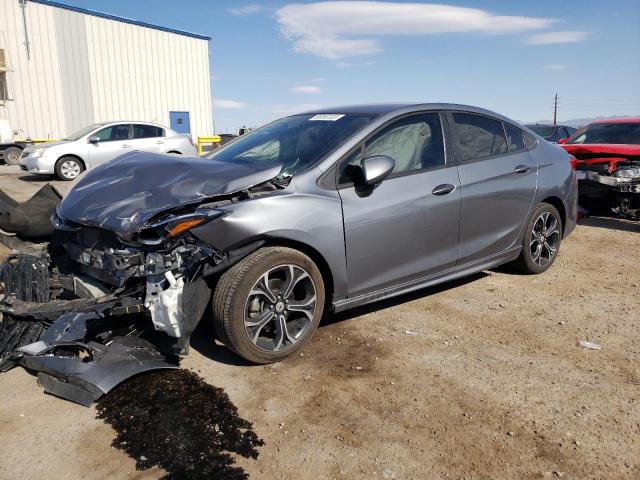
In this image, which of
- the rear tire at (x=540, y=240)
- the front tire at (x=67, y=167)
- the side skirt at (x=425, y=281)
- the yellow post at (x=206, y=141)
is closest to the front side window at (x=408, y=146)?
the side skirt at (x=425, y=281)

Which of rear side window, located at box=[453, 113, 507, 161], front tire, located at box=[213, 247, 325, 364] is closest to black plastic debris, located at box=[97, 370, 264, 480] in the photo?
front tire, located at box=[213, 247, 325, 364]

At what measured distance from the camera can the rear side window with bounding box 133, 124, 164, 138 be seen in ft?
48.3

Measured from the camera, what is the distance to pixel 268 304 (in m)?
3.36

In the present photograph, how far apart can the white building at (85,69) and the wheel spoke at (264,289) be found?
23.7 meters

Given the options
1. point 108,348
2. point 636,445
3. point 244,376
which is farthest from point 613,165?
point 108,348

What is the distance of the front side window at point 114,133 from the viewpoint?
14.5 m

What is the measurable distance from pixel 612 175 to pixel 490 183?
392cm

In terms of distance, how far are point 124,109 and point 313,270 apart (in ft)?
82.8

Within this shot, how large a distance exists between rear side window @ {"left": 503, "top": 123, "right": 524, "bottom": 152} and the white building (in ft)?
76.9

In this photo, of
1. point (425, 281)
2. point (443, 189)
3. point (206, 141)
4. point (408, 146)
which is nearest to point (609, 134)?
point (443, 189)

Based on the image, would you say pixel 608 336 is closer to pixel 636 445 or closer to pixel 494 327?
pixel 494 327

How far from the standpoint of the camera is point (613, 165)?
738 centimetres

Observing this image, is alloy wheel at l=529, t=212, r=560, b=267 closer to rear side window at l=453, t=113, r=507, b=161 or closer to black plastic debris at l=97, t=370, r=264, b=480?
rear side window at l=453, t=113, r=507, b=161

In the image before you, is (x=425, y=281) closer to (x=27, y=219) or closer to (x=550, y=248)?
(x=550, y=248)
